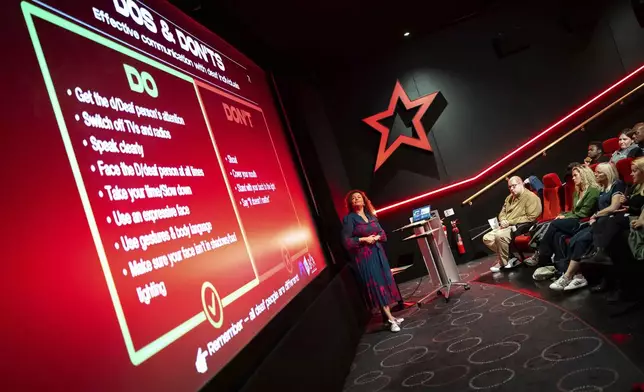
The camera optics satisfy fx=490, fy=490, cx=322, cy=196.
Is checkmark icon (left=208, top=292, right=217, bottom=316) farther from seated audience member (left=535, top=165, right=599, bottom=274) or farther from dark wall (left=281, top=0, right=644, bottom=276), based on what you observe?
dark wall (left=281, top=0, right=644, bottom=276)

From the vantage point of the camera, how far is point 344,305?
463 centimetres

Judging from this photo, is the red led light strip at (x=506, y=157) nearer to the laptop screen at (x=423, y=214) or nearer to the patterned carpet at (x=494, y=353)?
the laptop screen at (x=423, y=214)

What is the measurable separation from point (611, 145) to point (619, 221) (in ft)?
11.9

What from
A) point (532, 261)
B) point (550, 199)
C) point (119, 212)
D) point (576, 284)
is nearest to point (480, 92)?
point (550, 199)

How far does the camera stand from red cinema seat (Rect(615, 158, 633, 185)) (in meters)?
4.93

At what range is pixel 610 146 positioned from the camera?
23.1ft

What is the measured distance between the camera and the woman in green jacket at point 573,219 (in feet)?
16.8

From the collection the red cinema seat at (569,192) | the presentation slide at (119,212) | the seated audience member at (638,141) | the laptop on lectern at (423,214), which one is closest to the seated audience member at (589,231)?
the seated audience member at (638,141)

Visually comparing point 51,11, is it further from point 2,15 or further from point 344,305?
point 344,305

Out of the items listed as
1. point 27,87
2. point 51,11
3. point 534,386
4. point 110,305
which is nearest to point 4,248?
point 110,305

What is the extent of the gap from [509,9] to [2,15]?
315 inches

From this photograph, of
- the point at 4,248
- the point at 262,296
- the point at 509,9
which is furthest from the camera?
the point at 509,9

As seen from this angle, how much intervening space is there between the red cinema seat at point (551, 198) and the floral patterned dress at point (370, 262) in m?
2.77

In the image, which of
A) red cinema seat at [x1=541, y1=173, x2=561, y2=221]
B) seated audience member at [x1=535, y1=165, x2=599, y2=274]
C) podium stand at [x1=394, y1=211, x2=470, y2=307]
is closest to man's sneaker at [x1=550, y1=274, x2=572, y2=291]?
seated audience member at [x1=535, y1=165, x2=599, y2=274]
